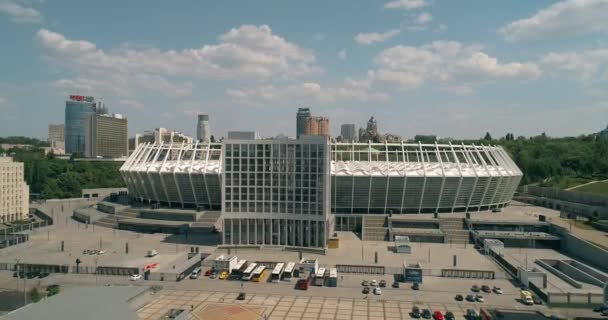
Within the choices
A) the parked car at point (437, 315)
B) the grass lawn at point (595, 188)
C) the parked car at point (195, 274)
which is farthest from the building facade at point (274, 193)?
the grass lawn at point (595, 188)

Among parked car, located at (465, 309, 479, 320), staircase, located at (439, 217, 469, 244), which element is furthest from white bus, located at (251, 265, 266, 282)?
staircase, located at (439, 217, 469, 244)

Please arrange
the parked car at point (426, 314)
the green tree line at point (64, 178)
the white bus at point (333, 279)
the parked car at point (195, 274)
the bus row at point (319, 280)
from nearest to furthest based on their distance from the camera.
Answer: the parked car at point (426, 314)
the bus row at point (319, 280)
the white bus at point (333, 279)
the parked car at point (195, 274)
the green tree line at point (64, 178)

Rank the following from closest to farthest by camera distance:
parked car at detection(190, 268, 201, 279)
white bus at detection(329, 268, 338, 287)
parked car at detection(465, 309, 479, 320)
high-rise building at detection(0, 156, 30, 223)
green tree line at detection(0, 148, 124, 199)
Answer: parked car at detection(465, 309, 479, 320) → white bus at detection(329, 268, 338, 287) → parked car at detection(190, 268, 201, 279) → high-rise building at detection(0, 156, 30, 223) → green tree line at detection(0, 148, 124, 199)

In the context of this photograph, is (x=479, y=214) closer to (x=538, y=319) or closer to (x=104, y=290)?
(x=538, y=319)

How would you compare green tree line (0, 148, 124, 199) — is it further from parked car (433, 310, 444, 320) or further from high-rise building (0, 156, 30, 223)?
parked car (433, 310, 444, 320)

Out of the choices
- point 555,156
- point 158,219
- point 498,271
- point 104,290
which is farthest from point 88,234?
point 555,156

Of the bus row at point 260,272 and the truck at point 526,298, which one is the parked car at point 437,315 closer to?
the truck at point 526,298
